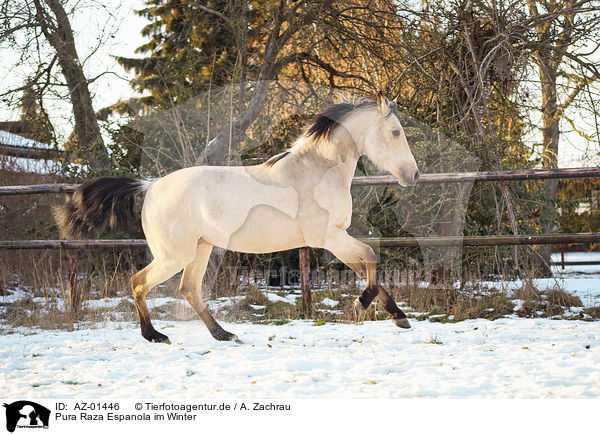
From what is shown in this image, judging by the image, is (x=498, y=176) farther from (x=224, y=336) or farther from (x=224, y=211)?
(x=224, y=336)

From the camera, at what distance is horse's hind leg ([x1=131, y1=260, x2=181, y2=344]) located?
12.0ft

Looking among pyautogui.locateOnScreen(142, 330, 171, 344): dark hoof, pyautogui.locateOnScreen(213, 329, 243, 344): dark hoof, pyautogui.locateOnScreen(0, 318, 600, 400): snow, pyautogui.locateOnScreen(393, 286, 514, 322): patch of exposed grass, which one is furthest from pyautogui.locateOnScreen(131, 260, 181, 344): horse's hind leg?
pyautogui.locateOnScreen(393, 286, 514, 322): patch of exposed grass

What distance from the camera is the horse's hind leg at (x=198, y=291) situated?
376cm

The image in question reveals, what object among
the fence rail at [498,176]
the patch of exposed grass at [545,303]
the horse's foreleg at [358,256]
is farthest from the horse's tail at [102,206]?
the patch of exposed grass at [545,303]

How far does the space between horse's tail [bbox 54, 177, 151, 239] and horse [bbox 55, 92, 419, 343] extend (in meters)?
0.23

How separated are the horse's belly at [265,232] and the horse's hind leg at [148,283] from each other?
Result: 0.46 meters

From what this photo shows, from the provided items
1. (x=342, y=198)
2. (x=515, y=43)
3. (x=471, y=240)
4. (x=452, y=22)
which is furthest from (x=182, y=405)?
(x=515, y=43)

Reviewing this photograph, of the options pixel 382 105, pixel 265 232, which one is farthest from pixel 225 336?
pixel 382 105

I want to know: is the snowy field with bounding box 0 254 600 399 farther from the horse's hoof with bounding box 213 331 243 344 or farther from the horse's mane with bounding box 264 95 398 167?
the horse's mane with bounding box 264 95 398 167

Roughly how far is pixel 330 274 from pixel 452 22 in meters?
3.26

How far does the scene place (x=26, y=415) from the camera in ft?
7.91

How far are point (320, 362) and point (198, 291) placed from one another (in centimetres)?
118

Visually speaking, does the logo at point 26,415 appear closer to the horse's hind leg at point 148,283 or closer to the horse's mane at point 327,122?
the horse's hind leg at point 148,283

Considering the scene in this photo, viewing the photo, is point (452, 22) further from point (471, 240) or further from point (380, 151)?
point (380, 151)
